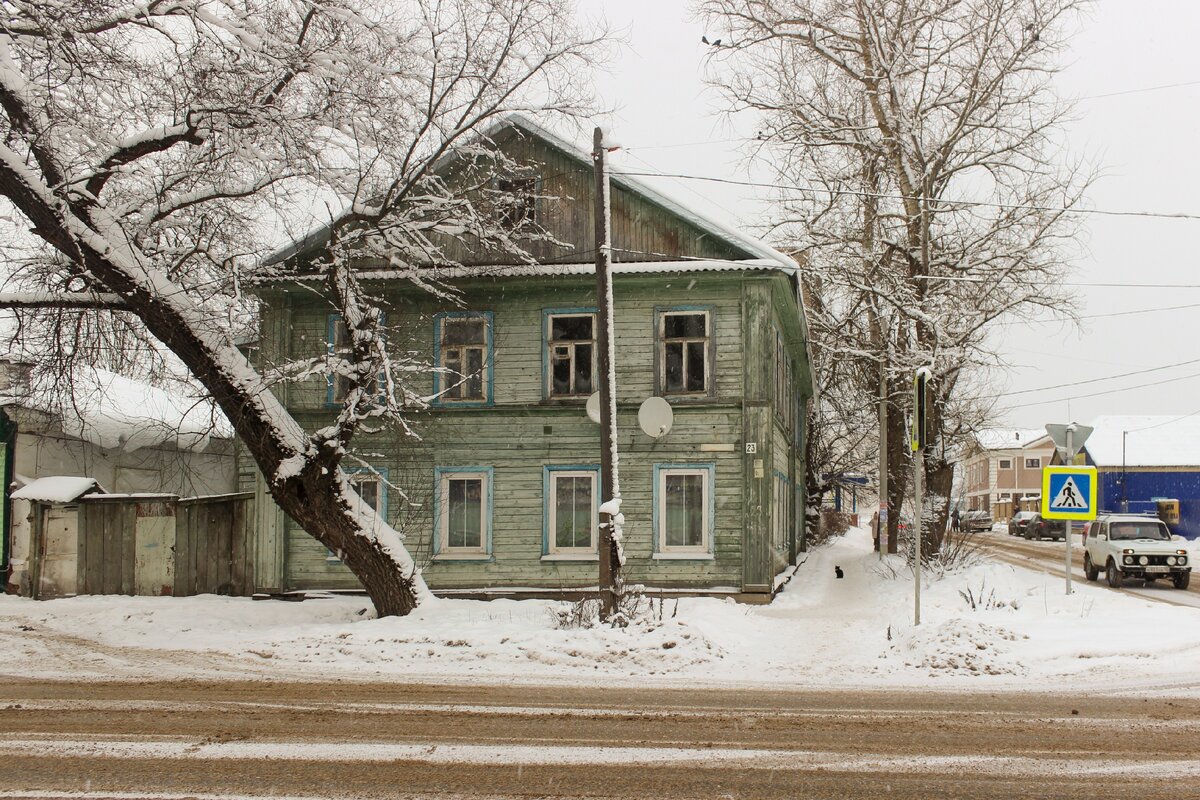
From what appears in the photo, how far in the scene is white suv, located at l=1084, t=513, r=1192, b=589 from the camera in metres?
23.1

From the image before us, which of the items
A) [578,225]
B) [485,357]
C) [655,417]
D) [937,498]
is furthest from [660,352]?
[937,498]

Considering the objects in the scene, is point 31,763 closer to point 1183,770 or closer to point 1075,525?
point 1183,770

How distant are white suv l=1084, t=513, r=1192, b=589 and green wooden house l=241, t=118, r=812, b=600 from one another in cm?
972

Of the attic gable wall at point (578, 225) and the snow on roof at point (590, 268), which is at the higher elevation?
the attic gable wall at point (578, 225)

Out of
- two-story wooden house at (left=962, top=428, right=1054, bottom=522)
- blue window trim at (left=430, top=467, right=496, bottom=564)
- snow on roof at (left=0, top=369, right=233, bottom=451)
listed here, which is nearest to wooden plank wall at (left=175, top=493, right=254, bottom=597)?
snow on roof at (left=0, top=369, right=233, bottom=451)

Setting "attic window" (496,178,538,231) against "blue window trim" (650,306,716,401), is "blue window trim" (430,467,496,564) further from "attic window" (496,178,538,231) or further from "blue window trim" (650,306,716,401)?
"attic window" (496,178,538,231)

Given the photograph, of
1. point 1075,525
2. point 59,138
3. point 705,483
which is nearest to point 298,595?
point 705,483

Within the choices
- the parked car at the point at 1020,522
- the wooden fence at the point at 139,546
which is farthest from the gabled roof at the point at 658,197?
the parked car at the point at 1020,522

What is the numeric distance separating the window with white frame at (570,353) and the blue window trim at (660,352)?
1.20 meters

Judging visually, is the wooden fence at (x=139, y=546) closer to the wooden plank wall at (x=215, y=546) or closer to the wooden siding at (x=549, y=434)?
the wooden plank wall at (x=215, y=546)

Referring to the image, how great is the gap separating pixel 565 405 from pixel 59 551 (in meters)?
9.77

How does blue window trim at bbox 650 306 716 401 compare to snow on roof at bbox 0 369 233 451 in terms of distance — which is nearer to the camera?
blue window trim at bbox 650 306 716 401

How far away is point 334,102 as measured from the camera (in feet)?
42.8

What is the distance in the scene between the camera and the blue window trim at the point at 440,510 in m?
18.9
